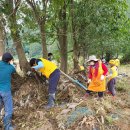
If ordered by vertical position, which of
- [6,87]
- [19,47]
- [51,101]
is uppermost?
[19,47]

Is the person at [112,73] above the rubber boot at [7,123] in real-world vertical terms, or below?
above

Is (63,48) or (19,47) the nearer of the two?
(19,47)

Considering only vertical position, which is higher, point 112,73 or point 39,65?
point 39,65

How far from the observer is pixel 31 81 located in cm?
902

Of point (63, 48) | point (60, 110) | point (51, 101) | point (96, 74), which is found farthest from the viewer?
point (63, 48)

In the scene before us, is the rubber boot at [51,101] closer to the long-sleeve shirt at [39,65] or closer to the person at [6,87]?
the long-sleeve shirt at [39,65]

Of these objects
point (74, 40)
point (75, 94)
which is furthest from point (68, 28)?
point (75, 94)

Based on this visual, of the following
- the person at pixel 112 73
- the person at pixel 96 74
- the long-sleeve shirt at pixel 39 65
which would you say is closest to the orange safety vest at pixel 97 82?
the person at pixel 96 74

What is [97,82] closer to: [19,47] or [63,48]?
[19,47]

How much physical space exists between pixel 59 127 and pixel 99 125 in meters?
0.91

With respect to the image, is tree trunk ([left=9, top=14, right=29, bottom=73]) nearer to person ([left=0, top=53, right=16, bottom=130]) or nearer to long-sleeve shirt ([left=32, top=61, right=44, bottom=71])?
long-sleeve shirt ([left=32, top=61, right=44, bottom=71])

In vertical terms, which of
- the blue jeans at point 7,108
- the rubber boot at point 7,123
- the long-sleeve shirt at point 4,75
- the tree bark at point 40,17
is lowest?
the rubber boot at point 7,123

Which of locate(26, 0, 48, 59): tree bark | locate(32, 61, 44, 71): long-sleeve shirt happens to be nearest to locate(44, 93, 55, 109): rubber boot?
locate(32, 61, 44, 71): long-sleeve shirt

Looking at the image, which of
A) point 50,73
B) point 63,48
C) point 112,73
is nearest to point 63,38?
point 63,48
